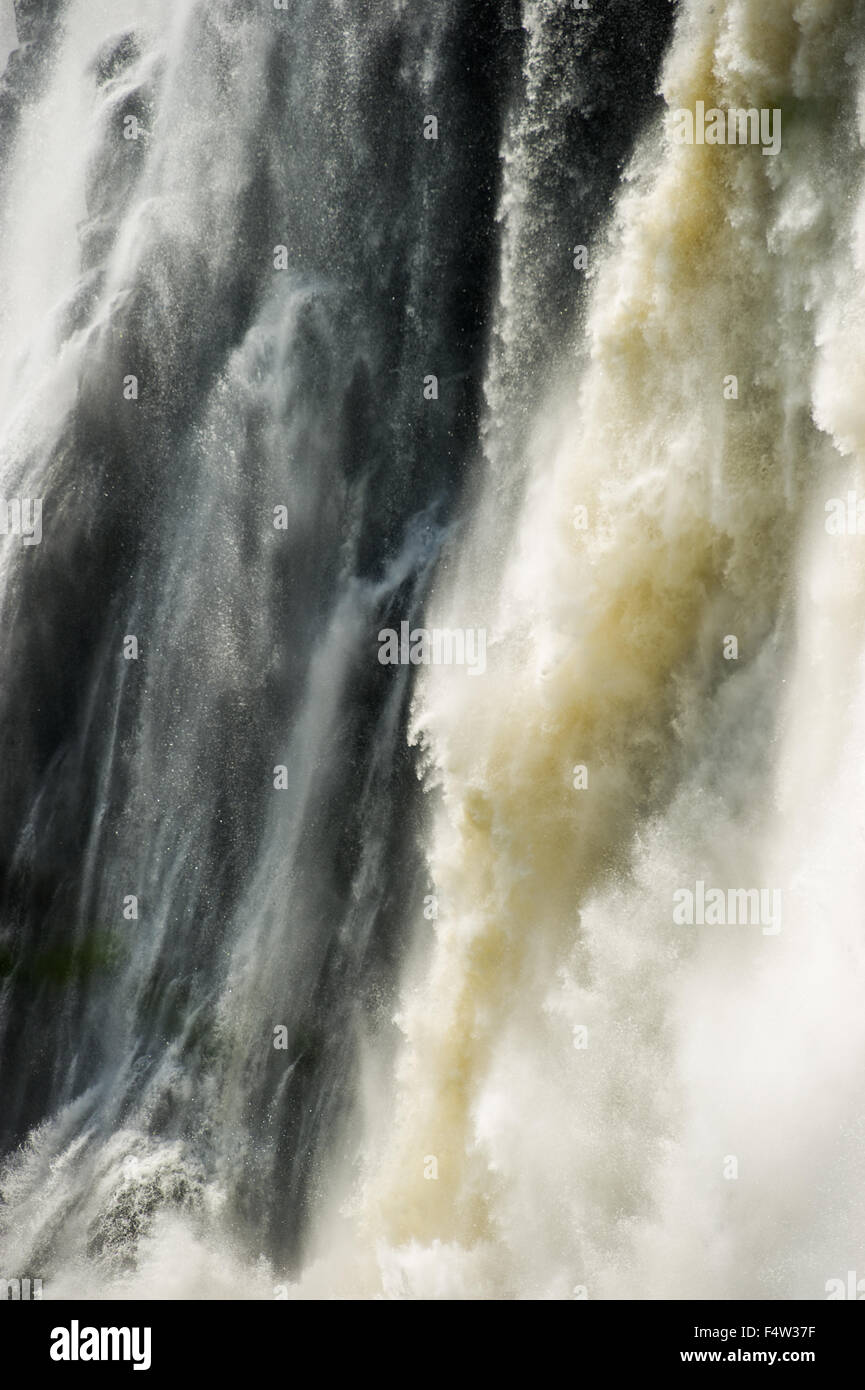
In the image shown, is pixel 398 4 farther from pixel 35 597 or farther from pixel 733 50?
pixel 35 597

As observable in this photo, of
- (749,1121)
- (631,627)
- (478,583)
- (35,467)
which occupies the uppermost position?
(35,467)

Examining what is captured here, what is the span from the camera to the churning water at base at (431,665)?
811cm

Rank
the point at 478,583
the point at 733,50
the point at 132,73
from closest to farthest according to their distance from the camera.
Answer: the point at 733,50 → the point at 478,583 → the point at 132,73

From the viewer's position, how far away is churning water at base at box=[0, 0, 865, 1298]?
8.11 meters

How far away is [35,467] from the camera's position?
10.6 meters

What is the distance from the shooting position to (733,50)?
330 inches

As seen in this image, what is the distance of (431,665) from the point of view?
980cm

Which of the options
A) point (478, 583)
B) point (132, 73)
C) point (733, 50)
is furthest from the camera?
point (132, 73)

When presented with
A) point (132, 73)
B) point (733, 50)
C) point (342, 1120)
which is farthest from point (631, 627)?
point (132, 73)

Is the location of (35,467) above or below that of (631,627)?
above

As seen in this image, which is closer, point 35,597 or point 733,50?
point 733,50

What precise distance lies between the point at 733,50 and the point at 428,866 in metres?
6.01
